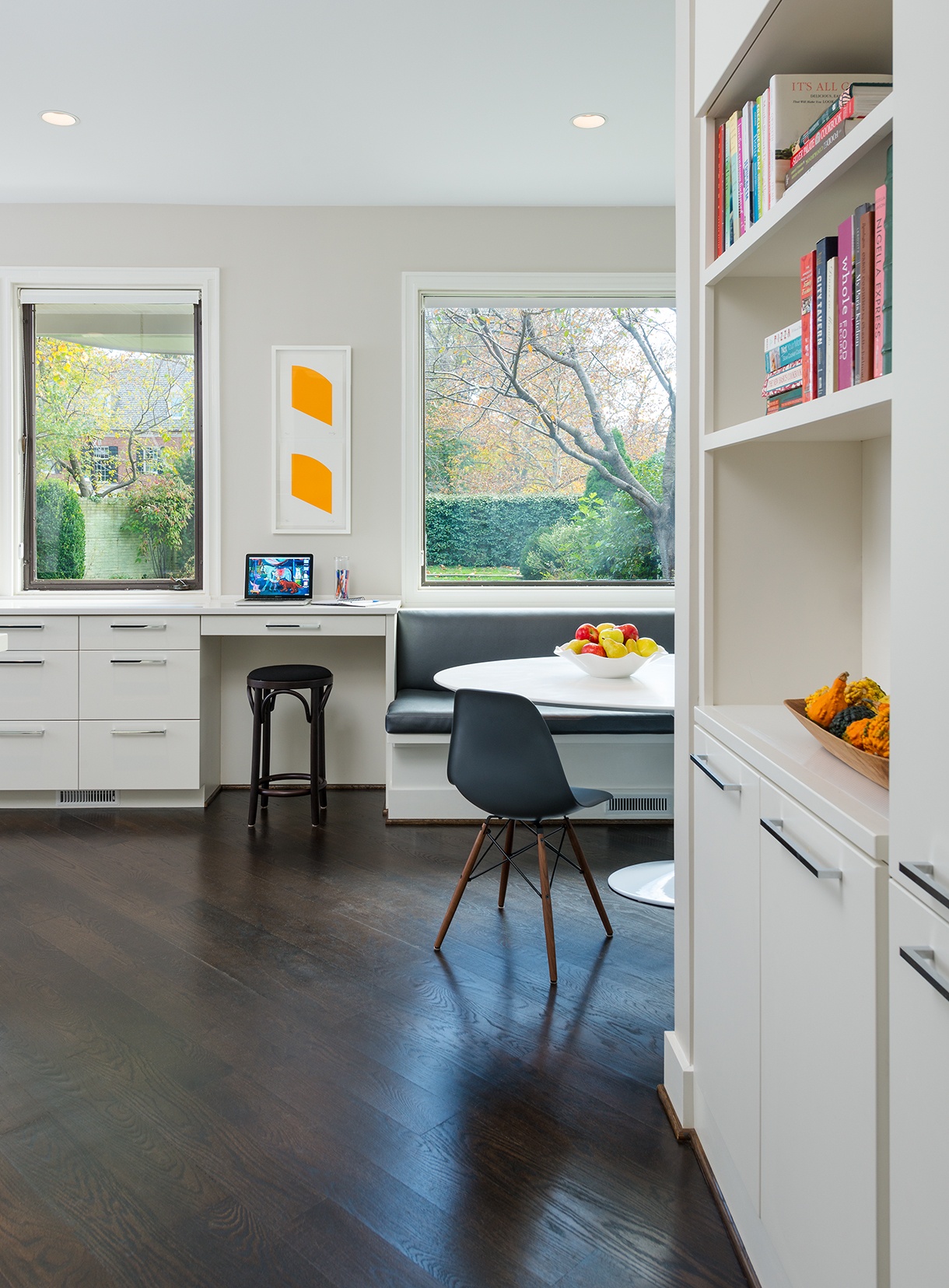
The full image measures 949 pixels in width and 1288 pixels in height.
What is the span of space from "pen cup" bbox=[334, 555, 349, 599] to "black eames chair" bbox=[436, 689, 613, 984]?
6.64 feet

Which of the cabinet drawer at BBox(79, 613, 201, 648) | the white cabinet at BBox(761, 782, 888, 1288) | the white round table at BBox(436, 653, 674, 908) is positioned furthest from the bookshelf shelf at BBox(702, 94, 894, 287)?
the cabinet drawer at BBox(79, 613, 201, 648)

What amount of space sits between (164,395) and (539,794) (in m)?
3.26

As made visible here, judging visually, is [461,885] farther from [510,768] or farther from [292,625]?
[292,625]

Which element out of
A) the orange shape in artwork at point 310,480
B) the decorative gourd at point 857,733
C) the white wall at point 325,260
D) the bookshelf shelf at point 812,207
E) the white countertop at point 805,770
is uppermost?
the white wall at point 325,260

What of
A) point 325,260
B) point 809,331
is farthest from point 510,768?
point 325,260

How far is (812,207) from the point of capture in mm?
1381

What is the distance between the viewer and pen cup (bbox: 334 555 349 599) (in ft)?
14.9

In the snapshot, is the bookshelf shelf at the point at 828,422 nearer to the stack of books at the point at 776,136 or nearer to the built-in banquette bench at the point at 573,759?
the stack of books at the point at 776,136

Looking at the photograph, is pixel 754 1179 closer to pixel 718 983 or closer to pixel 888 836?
pixel 718 983

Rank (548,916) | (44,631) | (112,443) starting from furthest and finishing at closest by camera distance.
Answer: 1. (112,443)
2. (44,631)
3. (548,916)

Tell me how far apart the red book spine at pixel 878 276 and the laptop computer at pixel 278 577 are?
143 inches

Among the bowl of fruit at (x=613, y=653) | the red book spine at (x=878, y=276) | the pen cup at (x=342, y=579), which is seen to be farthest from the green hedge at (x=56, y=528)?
the red book spine at (x=878, y=276)

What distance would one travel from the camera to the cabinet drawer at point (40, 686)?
4.13 metres

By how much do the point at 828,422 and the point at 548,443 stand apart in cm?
348
